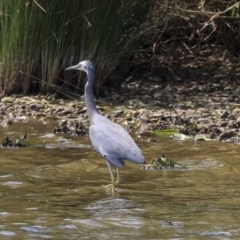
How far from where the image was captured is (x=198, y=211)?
5.95 meters

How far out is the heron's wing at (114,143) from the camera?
670 cm

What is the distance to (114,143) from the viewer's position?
22.7 feet

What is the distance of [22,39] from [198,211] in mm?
5461

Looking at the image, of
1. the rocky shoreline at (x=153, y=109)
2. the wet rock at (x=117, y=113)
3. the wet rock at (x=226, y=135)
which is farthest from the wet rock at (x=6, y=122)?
the wet rock at (x=226, y=135)

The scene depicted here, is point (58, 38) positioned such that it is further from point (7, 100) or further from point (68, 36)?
point (7, 100)

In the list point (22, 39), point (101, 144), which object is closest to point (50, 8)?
point (22, 39)

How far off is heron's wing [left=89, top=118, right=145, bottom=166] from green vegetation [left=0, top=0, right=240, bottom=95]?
3.20 m

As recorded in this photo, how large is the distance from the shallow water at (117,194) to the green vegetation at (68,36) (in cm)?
216

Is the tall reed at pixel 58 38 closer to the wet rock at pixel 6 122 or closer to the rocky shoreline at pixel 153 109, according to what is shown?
the rocky shoreline at pixel 153 109

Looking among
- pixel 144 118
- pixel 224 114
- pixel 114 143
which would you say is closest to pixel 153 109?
pixel 144 118

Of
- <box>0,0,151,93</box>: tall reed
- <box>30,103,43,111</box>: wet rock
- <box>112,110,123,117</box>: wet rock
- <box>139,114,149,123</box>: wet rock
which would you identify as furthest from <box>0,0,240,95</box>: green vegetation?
<box>139,114,149,123</box>: wet rock

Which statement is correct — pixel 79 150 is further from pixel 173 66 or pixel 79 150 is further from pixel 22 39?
pixel 173 66

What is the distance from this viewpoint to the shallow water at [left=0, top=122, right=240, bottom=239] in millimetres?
5457

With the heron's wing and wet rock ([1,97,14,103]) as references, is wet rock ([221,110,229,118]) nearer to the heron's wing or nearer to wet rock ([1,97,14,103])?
wet rock ([1,97,14,103])
